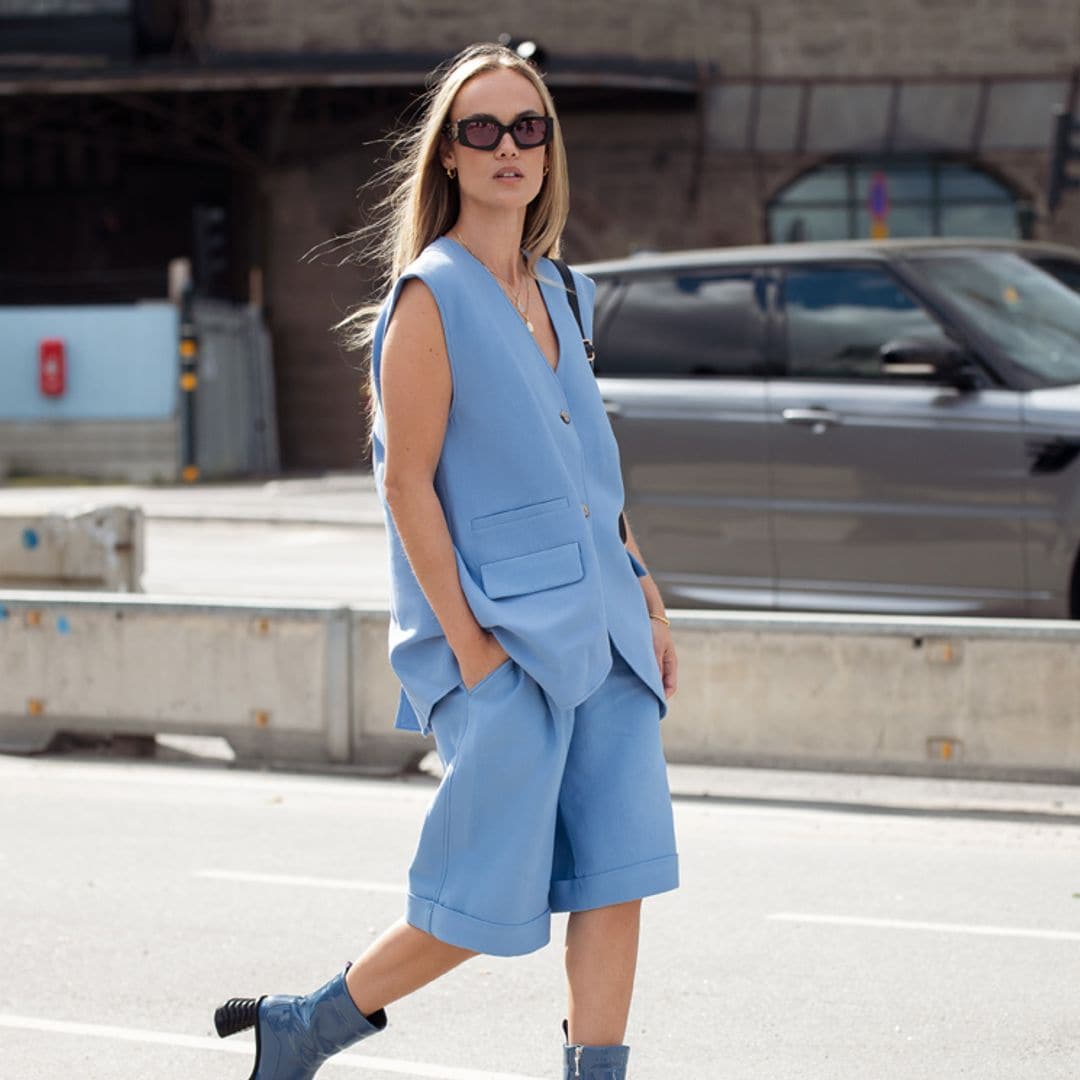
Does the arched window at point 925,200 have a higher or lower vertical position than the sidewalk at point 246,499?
higher

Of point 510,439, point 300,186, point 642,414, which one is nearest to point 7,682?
point 642,414

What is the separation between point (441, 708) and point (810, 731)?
4376 millimetres

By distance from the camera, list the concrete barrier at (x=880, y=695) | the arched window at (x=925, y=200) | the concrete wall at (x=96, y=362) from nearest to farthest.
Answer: the concrete barrier at (x=880, y=695) < the concrete wall at (x=96, y=362) < the arched window at (x=925, y=200)

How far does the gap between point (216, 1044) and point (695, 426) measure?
4.83m

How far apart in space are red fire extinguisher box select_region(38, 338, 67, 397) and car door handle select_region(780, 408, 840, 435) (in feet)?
61.9

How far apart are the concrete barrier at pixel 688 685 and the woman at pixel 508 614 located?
416cm

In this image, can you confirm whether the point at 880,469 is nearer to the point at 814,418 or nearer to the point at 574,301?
the point at 814,418

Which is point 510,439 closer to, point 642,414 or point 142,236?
point 642,414

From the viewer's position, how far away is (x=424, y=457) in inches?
140

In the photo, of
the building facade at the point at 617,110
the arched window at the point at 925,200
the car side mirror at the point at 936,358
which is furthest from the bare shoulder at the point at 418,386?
the arched window at the point at 925,200

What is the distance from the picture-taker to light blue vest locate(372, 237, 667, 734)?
11.5 ft

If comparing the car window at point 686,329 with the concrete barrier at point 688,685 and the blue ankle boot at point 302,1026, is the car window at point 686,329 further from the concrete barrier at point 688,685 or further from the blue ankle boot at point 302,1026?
the blue ankle boot at point 302,1026

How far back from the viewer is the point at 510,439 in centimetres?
354

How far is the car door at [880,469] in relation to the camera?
8.55m
